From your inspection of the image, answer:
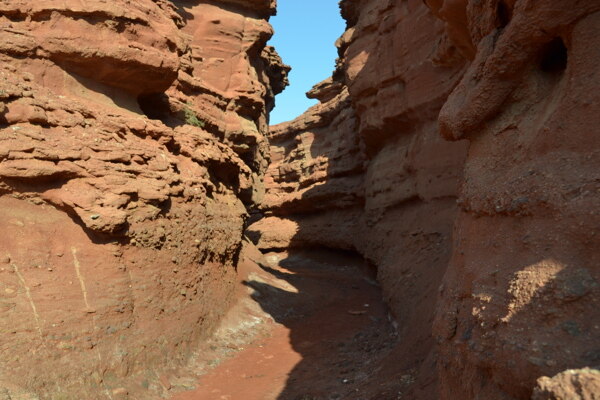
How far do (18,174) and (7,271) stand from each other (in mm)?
1504

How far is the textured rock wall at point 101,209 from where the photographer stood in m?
6.01

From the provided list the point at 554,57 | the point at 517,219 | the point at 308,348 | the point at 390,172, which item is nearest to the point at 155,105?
the point at 308,348

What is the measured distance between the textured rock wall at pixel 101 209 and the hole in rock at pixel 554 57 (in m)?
6.55

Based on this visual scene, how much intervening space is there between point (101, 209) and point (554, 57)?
678 centimetres

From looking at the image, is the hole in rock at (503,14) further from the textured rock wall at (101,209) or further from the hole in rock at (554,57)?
the textured rock wall at (101,209)

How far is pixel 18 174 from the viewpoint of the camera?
6.36 metres

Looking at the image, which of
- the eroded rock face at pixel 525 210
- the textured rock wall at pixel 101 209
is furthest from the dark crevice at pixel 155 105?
the eroded rock face at pixel 525 210

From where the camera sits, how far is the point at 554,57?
3977 mm

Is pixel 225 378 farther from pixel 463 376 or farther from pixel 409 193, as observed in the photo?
pixel 409 193

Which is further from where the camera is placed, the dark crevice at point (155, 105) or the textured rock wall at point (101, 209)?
the dark crevice at point (155, 105)

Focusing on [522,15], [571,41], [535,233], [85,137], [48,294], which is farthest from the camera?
[85,137]

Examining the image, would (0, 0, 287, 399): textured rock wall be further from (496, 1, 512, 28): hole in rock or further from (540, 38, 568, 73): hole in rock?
(540, 38, 568, 73): hole in rock

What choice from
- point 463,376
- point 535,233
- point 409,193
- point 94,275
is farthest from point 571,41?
point 409,193

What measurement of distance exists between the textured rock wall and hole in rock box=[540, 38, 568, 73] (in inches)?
258
